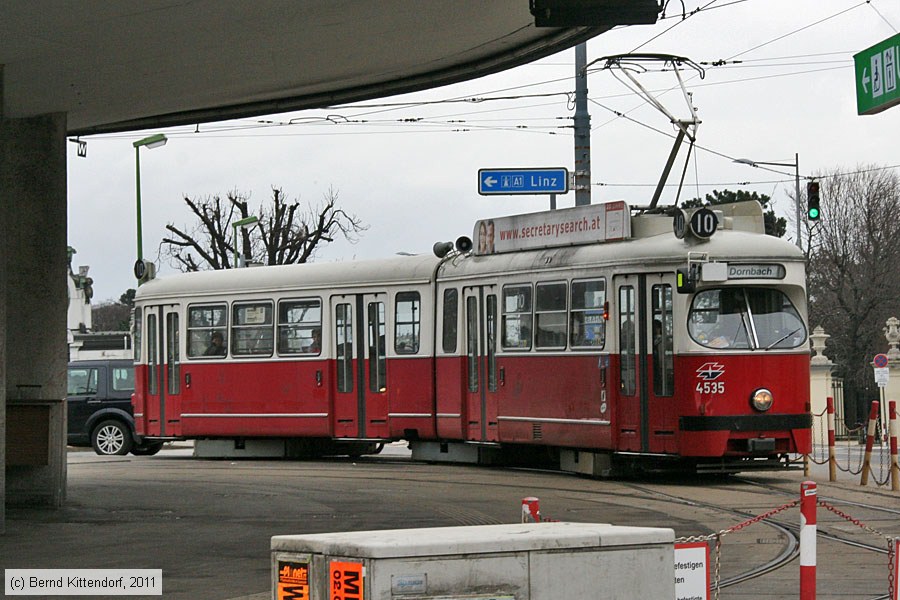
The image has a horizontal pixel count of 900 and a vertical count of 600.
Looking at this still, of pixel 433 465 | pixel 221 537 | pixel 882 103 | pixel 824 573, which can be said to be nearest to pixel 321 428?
pixel 433 465

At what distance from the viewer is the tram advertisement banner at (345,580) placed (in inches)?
203

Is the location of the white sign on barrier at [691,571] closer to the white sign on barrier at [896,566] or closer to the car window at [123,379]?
the white sign on barrier at [896,566]

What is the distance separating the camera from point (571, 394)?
1925 cm

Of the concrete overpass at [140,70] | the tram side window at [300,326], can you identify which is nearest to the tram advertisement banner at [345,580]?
the concrete overpass at [140,70]

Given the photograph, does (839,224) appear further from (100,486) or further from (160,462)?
(100,486)

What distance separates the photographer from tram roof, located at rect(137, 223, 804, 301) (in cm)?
1798

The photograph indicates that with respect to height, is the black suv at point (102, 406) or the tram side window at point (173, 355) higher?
the tram side window at point (173, 355)

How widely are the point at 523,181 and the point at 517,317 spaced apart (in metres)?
4.55

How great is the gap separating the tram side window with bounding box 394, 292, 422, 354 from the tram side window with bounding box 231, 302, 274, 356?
2.77 metres

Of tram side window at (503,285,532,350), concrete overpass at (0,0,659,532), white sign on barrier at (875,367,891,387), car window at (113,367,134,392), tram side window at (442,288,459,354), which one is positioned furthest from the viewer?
white sign on barrier at (875,367,891,387)

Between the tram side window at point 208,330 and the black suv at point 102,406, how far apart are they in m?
3.67

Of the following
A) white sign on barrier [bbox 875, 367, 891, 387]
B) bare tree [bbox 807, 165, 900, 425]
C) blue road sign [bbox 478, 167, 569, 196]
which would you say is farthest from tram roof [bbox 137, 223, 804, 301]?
bare tree [bbox 807, 165, 900, 425]

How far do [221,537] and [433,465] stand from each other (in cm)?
938

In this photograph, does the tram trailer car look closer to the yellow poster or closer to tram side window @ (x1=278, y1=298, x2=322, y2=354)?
tram side window @ (x1=278, y1=298, x2=322, y2=354)
